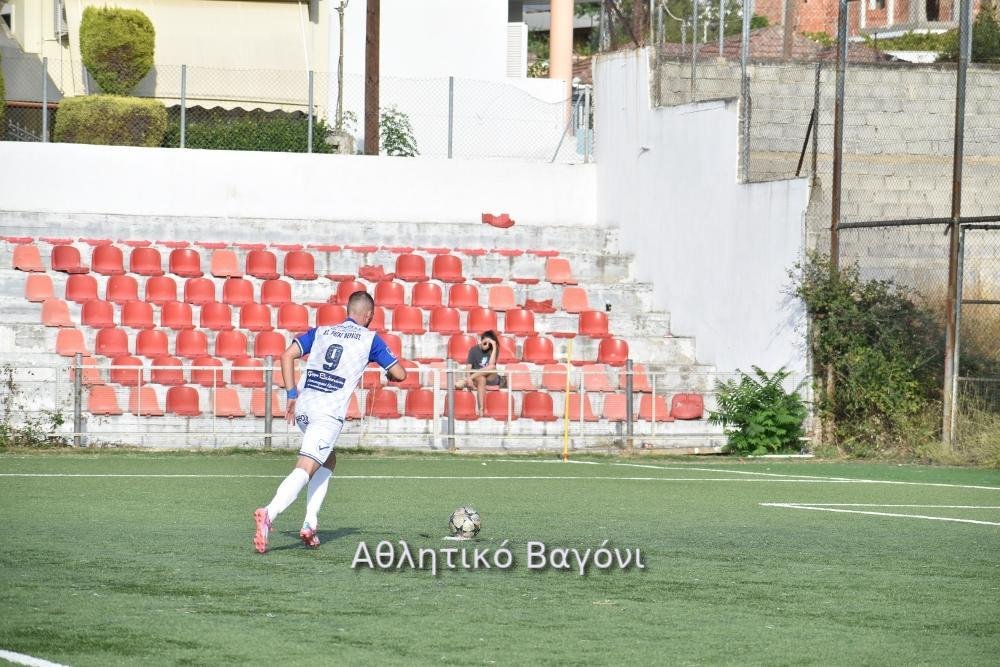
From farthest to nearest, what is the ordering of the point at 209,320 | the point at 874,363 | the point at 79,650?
the point at 209,320
the point at 874,363
the point at 79,650

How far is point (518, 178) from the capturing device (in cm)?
2803

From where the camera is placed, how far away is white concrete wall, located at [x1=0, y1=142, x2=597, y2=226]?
1047 inches

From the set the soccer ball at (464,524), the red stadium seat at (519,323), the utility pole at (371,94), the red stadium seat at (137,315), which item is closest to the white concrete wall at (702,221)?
the red stadium seat at (519,323)

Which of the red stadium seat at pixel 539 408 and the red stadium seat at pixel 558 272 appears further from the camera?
the red stadium seat at pixel 558 272

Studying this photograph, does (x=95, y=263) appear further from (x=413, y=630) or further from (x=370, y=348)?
(x=413, y=630)

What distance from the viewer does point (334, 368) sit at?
33.3 feet

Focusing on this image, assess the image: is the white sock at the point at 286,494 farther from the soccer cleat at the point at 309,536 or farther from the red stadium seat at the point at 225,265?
the red stadium seat at the point at 225,265

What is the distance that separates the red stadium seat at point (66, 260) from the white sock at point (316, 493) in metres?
14.2

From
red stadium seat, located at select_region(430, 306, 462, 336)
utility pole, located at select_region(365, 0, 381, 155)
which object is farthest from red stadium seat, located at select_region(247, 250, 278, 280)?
utility pole, located at select_region(365, 0, 381, 155)

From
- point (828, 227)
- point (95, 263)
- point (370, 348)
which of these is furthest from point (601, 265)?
point (370, 348)

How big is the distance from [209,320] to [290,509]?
1038 centimetres

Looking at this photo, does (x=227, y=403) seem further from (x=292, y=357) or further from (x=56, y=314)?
(x=292, y=357)

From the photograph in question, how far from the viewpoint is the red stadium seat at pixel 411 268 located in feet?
79.8

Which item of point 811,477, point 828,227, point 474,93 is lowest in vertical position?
point 811,477
